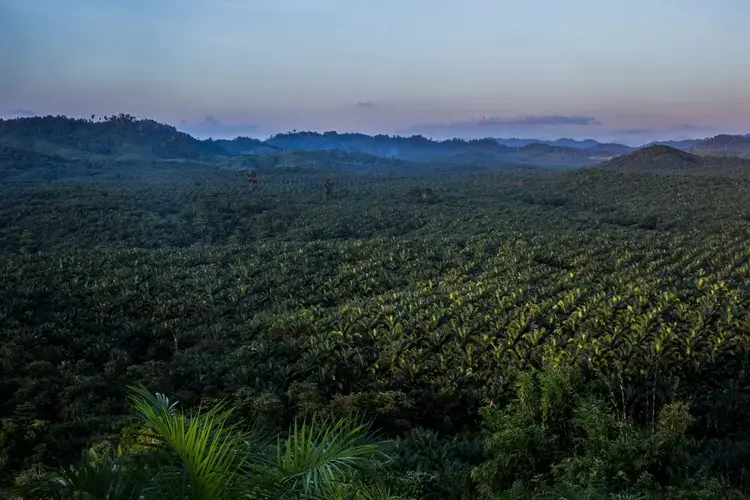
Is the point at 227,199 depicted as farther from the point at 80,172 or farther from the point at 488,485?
the point at 80,172

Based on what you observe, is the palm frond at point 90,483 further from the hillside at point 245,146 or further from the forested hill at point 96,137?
the hillside at point 245,146

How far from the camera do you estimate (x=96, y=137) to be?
115 m

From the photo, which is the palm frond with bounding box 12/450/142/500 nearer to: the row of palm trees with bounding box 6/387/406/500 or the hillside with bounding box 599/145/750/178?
the row of palm trees with bounding box 6/387/406/500

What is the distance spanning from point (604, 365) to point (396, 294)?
23.7 feet

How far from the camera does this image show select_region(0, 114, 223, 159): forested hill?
344 ft

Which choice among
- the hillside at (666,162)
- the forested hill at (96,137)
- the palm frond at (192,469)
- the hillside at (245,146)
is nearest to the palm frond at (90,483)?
the palm frond at (192,469)

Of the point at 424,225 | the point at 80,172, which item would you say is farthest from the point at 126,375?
the point at 80,172

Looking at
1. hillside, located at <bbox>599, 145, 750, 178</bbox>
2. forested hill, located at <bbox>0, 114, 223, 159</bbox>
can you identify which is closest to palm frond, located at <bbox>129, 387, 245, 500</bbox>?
hillside, located at <bbox>599, 145, 750, 178</bbox>

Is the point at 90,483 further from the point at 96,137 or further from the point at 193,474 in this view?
the point at 96,137

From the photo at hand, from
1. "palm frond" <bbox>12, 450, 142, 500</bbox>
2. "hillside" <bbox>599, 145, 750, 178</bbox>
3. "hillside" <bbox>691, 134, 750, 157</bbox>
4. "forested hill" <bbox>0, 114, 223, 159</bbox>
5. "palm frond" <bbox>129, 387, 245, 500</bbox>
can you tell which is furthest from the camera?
"hillside" <bbox>691, 134, 750, 157</bbox>

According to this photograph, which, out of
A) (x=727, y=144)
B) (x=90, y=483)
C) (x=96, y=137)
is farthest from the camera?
(x=727, y=144)

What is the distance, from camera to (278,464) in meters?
2.86

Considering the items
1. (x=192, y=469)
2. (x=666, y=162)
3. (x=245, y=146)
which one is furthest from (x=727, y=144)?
(x=192, y=469)

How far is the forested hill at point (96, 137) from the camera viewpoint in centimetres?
10499
